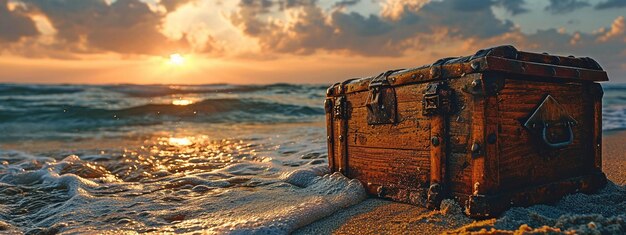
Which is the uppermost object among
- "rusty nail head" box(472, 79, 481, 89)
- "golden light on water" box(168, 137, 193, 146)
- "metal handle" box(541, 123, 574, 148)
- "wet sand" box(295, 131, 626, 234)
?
"rusty nail head" box(472, 79, 481, 89)

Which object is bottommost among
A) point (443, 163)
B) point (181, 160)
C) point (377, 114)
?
point (181, 160)

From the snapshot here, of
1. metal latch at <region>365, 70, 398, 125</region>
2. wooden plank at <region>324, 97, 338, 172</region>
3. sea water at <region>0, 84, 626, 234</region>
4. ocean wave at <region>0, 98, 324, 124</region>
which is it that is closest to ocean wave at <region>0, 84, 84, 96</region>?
ocean wave at <region>0, 98, 324, 124</region>

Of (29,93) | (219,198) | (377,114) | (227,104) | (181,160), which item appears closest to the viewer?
(377,114)

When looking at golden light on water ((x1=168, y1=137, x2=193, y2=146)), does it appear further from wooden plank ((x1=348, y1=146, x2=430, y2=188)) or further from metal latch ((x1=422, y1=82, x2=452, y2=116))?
metal latch ((x1=422, y1=82, x2=452, y2=116))

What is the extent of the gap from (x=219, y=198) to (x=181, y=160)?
93.5 inches

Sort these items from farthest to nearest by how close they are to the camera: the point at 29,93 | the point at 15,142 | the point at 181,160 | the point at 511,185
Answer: the point at 29,93, the point at 15,142, the point at 181,160, the point at 511,185

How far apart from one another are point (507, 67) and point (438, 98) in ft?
1.24

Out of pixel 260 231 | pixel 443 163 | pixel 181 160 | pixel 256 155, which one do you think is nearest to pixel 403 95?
pixel 443 163

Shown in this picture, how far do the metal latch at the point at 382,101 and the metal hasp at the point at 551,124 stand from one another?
78cm

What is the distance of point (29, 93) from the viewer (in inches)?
688

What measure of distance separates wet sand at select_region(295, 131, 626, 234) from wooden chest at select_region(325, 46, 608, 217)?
0.07 metres

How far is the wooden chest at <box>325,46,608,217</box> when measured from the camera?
222 cm

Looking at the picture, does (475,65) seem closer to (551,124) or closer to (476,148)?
(476,148)

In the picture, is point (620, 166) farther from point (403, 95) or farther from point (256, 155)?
point (256, 155)
